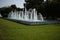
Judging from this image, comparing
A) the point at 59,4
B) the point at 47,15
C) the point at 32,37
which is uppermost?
the point at 59,4

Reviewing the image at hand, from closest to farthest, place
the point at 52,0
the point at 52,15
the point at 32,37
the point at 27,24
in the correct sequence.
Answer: the point at 32,37 → the point at 27,24 → the point at 52,15 → the point at 52,0

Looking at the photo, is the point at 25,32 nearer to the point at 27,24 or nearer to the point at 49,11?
the point at 27,24

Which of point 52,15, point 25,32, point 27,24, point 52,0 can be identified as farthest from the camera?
point 52,0

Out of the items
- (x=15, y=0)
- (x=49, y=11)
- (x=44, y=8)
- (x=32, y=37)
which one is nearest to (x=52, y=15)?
(x=49, y=11)

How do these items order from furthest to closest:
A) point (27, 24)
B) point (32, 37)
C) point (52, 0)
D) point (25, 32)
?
point (52, 0)
point (27, 24)
point (25, 32)
point (32, 37)

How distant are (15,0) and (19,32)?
237 centimetres

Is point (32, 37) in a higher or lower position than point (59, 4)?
lower

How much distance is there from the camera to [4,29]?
20.1ft

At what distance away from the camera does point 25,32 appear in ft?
19.0

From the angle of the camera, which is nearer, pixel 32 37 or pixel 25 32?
pixel 32 37

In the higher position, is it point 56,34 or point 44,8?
point 44,8

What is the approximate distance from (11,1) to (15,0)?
7.7 inches

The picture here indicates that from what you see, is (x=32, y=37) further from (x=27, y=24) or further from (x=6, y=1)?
(x=6, y=1)

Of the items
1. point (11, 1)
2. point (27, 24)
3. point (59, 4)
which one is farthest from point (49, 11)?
point (11, 1)
